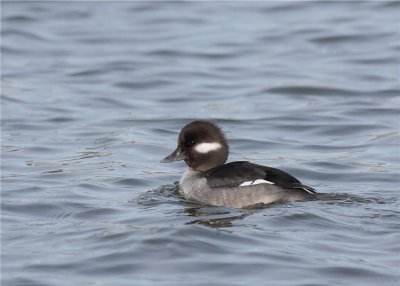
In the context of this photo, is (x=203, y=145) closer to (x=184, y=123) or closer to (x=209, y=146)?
(x=209, y=146)

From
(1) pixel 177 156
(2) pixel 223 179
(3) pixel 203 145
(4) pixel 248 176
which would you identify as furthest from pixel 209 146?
(4) pixel 248 176

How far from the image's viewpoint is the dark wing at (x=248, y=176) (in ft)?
32.4

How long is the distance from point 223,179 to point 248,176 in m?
0.27

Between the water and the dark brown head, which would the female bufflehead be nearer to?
the dark brown head

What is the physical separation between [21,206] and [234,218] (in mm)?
2169

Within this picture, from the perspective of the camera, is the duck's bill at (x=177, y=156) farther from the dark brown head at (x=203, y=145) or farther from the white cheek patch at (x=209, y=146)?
the white cheek patch at (x=209, y=146)

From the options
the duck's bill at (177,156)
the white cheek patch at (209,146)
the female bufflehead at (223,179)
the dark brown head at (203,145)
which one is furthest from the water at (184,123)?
the white cheek patch at (209,146)

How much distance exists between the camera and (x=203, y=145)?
10578mm

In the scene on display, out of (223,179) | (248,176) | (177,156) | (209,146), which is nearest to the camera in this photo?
(248,176)

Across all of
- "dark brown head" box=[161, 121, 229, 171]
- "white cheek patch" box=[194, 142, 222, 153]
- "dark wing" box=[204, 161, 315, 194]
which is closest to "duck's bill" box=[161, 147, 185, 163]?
"dark brown head" box=[161, 121, 229, 171]

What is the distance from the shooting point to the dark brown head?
10.5m

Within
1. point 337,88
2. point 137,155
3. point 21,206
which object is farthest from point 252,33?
point 21,206

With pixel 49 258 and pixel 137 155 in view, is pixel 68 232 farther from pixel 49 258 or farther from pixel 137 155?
pixel 137 155

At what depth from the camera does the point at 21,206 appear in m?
10.2
